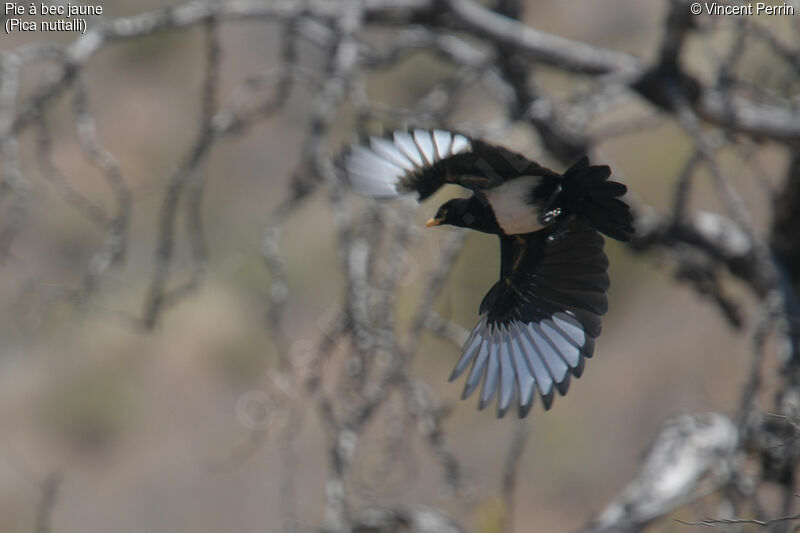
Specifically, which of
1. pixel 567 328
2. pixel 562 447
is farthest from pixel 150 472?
pixel 567 328

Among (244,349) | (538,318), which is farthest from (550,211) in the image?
(244,349)

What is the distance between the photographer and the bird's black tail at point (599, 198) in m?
1.75

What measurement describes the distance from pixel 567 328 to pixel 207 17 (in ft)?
3.29

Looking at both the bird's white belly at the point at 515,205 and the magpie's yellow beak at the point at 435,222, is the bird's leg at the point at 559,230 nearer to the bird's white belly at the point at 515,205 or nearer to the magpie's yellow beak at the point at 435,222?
the bird's white belly at the point at 515,205

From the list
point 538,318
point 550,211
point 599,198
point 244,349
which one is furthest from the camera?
point 244,349

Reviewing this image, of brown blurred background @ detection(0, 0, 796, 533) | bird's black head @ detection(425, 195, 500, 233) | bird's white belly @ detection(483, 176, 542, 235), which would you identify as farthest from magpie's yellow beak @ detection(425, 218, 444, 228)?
brown blurred background @ detection(0, 0, 796, 533)

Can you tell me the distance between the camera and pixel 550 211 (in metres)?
1.90

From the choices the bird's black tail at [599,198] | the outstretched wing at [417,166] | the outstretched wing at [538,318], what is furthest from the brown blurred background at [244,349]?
the bird's black tail at [599,198]

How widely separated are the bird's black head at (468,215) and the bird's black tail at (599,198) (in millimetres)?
172

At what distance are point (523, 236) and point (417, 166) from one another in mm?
262

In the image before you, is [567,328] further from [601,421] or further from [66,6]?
[601,421]

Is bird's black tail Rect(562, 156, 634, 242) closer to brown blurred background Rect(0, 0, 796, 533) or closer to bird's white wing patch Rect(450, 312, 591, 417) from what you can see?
bird's white wing patch Rect(450, 312, 591, 417)

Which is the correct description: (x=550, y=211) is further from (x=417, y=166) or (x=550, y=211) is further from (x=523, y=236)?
(x=417, y=166)

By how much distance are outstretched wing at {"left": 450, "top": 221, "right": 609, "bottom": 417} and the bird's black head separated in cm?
10
